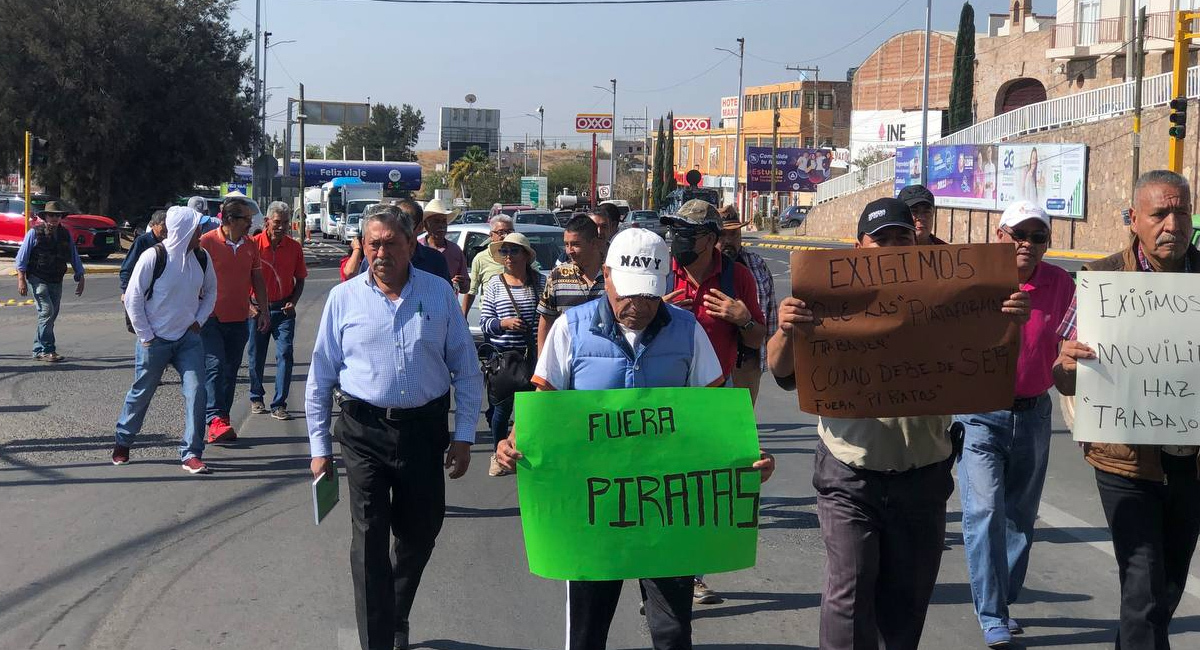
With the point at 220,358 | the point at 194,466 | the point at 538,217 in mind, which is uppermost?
the point at 538,217

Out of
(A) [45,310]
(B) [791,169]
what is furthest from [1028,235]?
(B) [791,169]

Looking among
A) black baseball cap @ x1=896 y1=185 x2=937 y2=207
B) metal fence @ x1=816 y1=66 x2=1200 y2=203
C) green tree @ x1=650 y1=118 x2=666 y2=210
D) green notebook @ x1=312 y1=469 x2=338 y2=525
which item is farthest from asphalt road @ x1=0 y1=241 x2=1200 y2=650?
green tree @ x1=650 y1=118 x2=666 y2=210

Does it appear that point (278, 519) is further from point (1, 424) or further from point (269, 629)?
point (1, 424)

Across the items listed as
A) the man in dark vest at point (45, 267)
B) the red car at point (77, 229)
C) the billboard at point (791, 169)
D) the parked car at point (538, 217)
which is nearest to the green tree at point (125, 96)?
the red car at point (77, 229)

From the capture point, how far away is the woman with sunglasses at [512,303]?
8086 millimetres

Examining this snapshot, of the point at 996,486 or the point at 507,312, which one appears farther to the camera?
the point at 507,312

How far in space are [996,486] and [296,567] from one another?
3.53m

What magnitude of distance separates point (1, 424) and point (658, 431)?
7.95 metres

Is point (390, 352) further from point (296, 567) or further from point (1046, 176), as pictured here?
point (1046, 176)

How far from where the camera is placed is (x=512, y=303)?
8.10m

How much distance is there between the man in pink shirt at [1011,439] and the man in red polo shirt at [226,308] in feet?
20.6

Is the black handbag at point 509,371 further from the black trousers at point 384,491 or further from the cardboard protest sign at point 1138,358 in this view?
the cardboard protest sign at point 1138,358

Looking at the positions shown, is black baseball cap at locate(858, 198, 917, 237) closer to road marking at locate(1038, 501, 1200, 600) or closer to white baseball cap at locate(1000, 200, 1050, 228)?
white baseball cap at locate(1000, 200, 1050, 228)

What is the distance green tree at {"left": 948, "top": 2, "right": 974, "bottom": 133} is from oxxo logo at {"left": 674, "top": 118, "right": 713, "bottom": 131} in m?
46.0
